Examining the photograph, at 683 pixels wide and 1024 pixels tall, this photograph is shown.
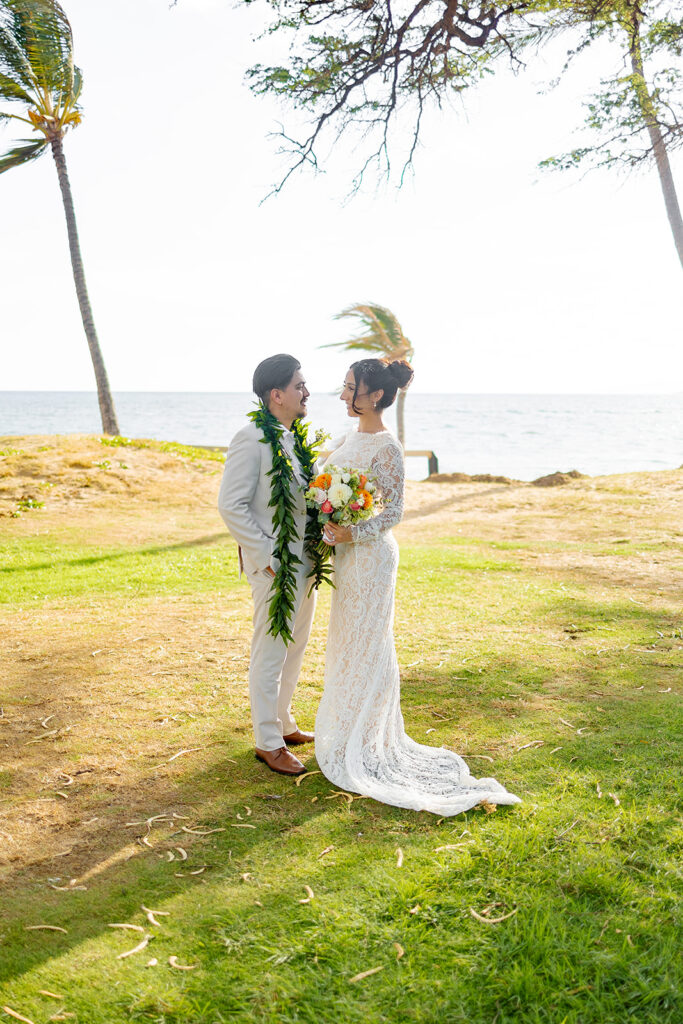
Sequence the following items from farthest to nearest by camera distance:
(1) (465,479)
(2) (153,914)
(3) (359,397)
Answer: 1. (1) (465,479)
2. (3) (359,397)
3. (2) (153,914)

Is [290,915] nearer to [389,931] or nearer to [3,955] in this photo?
[389,931]

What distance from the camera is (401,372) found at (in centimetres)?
465

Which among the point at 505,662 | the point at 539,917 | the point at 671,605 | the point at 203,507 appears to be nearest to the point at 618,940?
the point at 539,917

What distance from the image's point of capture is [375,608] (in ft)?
14.9

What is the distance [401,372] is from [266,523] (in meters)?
1.18

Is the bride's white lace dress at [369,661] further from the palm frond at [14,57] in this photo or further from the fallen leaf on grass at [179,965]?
the palm frond at [14,57]

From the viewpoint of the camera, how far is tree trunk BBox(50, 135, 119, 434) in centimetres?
1952

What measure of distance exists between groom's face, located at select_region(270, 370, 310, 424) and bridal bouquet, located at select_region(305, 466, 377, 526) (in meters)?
0.51

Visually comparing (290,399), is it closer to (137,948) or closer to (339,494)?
(339,494)

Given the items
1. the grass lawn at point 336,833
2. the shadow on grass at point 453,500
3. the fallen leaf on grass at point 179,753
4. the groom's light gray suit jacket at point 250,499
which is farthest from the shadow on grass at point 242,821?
the shadow on grass at point 453,500

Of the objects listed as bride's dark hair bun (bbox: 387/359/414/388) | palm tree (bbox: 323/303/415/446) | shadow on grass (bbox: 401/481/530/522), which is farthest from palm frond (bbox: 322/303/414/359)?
bride's dark hair bun (bbox: 387/359/414/388)

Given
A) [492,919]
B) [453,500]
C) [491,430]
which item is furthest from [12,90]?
[491,430]

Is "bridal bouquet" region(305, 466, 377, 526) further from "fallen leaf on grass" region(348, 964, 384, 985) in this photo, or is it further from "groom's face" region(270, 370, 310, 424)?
"fallen leaf on grass" region(348, 964, 384, 985)

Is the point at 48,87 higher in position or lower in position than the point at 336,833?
higher
